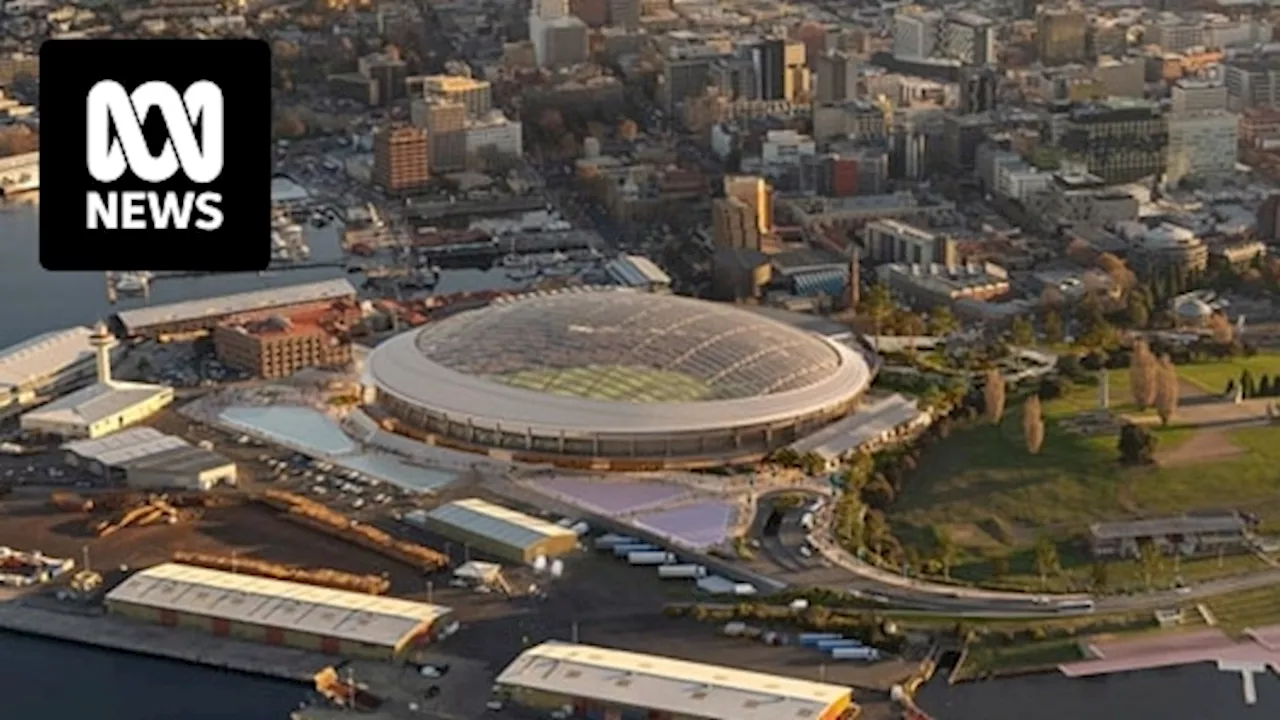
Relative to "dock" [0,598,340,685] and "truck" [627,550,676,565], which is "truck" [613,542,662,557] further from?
"dock" [0,598,340,685]

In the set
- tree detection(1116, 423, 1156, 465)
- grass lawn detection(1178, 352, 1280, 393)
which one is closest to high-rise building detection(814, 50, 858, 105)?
grass lawn detection(1178, 352, 1280, 393)

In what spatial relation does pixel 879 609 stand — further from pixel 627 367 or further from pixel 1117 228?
pixel 1117 228

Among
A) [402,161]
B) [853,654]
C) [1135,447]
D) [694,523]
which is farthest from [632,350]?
[402,161]

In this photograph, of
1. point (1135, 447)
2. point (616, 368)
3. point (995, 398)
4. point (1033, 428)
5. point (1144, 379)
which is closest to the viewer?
point (1135, 447)

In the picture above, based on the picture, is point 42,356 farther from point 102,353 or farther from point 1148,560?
point 1148,560

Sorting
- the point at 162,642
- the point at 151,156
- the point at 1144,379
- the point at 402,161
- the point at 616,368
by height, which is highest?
the point at 151,156

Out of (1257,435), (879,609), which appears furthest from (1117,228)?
(879,609)

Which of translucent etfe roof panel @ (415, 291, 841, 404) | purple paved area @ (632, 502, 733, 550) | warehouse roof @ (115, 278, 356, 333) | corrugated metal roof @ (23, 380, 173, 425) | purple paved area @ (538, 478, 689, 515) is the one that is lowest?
purple paved area @ (632, 502, 733, 550)
